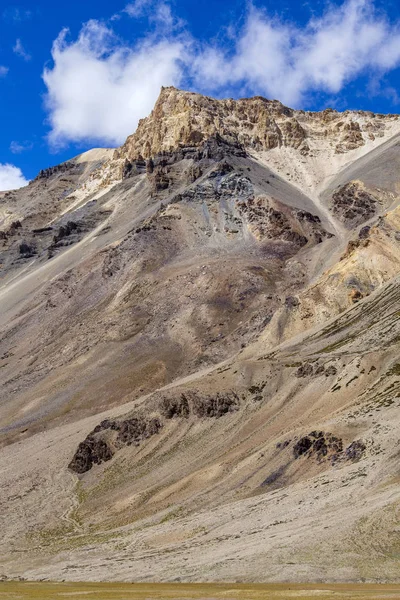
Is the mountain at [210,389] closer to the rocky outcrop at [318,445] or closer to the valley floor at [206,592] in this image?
the rocky outcrop at [318,445]

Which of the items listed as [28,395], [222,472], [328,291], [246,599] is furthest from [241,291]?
[246,599]

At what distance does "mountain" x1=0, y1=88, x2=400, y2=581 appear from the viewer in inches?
1987

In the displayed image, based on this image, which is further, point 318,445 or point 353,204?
point 353,204

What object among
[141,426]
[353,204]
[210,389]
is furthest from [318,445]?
[353,204]

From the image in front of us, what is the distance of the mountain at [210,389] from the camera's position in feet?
166

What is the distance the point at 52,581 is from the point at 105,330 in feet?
269

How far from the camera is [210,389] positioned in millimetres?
86312

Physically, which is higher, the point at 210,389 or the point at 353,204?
the point at 353,204

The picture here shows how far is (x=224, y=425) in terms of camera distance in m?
80.0

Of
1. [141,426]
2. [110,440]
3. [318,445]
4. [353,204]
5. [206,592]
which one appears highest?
[353,204]

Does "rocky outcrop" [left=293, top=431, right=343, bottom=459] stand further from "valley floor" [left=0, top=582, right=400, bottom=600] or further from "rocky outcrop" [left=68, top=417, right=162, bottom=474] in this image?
"valley floor" [left=0, top=582, right=400, bottom=600]

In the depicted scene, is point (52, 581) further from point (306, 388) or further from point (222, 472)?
point (306, 388)

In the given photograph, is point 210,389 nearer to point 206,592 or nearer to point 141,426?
point 141,426

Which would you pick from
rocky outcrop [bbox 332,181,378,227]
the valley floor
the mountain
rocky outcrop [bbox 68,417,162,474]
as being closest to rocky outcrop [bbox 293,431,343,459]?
the mountain
